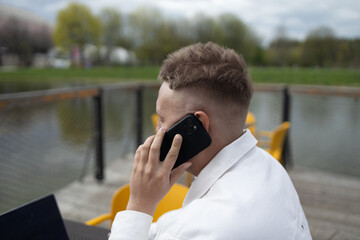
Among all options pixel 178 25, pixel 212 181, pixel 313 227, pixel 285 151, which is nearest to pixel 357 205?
pixel 313 227

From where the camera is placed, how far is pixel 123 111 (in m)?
13.0

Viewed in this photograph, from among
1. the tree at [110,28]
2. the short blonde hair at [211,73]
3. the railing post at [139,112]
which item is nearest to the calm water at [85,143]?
the railing post at [139,112]

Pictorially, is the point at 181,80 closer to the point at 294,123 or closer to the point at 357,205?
the point at 357,205

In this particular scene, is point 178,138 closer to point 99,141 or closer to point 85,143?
point 99,141

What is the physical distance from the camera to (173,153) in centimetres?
96

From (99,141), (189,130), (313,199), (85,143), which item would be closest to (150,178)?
(189,130)

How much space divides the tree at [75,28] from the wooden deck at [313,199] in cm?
4659

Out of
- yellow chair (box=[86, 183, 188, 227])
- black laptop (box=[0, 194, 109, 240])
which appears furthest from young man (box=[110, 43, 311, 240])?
yellow chair (box=[86, 183, 188, 227])

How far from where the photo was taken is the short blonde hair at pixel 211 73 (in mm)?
944

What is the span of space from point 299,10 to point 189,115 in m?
22.5

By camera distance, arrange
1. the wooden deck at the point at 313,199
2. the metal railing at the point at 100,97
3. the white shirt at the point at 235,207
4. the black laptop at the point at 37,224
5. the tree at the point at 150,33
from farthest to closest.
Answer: the tree at the point at 150,33 < the metal railing at the point at 100,97 < the wooden deck at the point at 313,199 < the black laptop at the point at 37,224 < the white shirt at the point at 235,207

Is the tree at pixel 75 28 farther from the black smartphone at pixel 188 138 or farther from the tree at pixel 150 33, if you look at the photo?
the black smartphone at pixel 188 138

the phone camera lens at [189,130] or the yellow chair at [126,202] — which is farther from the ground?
the phone camera lens at [189,130]

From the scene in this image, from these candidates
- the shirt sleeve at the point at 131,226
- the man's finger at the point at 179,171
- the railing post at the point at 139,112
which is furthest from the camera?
the railing post at the point at 139,112
